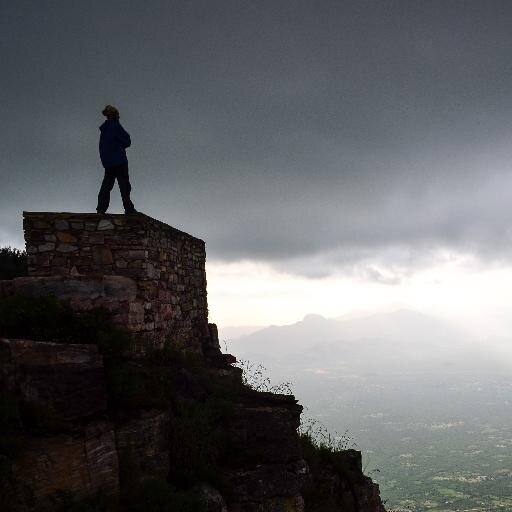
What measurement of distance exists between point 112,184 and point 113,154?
715 millimetres

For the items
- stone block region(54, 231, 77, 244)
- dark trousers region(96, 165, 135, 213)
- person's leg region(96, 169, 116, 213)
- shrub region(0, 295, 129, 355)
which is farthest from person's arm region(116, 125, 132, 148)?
shrub region(0, 295, 129, 355)

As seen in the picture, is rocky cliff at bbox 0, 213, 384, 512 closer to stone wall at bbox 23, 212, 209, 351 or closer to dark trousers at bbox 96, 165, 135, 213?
stone wall at bbox 23, 212, 209, 351

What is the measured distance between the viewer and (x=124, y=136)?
9.66 metres

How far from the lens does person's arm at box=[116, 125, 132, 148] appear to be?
9.62m

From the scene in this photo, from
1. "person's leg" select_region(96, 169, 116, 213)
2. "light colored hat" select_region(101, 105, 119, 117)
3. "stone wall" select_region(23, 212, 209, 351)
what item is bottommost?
"stone wall" select_region(23, 212, 209, 351)

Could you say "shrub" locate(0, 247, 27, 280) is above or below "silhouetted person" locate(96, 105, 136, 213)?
below

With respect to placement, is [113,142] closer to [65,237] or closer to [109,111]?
[109,111]

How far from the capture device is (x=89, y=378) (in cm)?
626

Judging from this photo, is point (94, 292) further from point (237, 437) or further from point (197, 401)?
point (237, 437)

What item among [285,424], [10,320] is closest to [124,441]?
[10,320]

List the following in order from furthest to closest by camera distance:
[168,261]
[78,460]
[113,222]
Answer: [168,261], [113,222], [78,460]

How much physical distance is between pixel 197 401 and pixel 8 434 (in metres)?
3.52

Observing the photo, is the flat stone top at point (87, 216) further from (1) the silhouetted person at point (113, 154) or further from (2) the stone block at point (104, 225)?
(1) the silhouetted person at point (113, 154)

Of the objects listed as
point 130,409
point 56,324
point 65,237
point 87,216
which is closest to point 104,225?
point 87,216
